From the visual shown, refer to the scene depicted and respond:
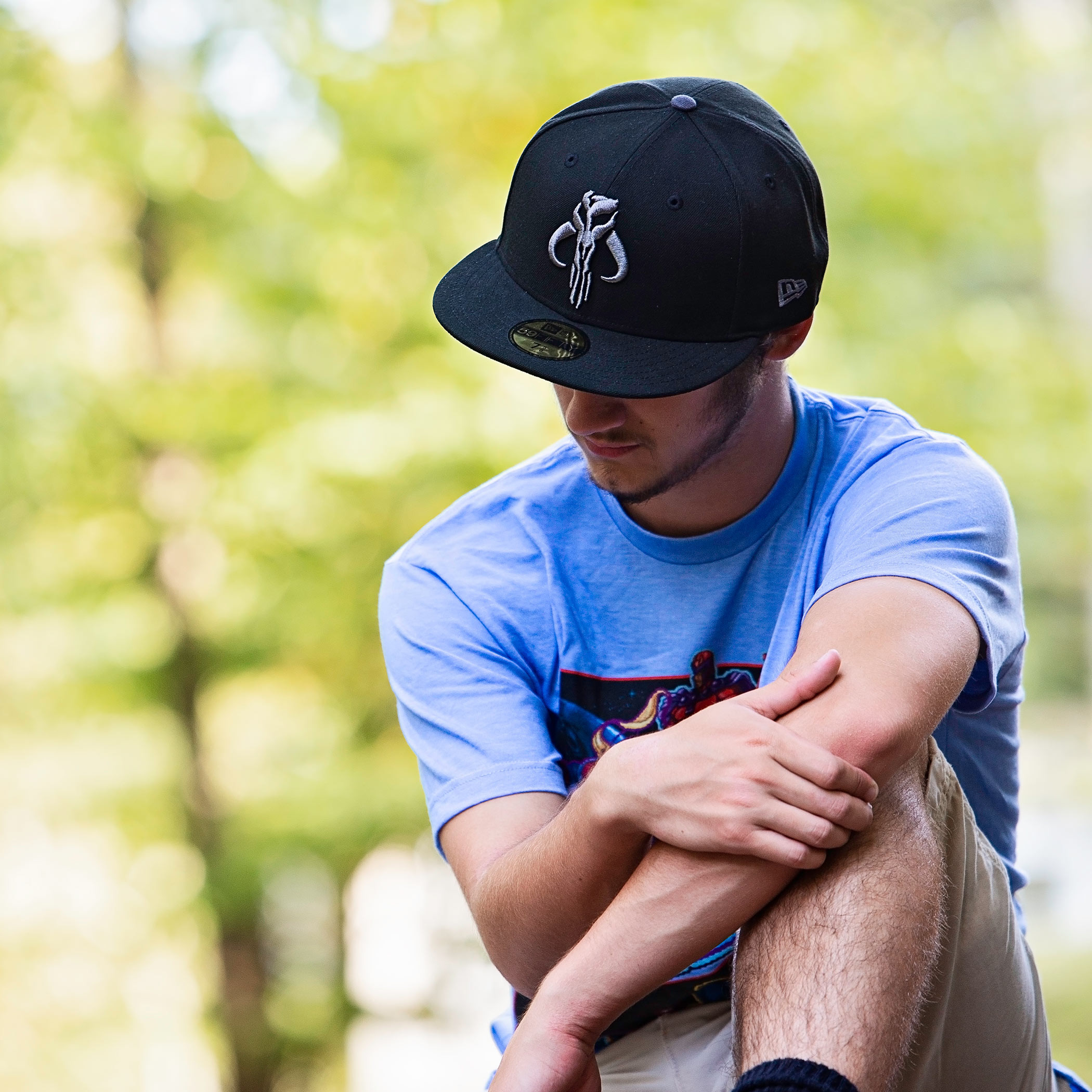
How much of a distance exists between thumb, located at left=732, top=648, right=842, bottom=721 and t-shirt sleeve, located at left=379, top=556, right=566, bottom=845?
0.40m

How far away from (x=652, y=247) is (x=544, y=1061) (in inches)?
37.0

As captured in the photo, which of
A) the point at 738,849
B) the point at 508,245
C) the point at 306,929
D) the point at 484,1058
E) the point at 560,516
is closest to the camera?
the point at 738,849

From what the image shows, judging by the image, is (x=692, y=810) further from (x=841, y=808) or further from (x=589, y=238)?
(x=589, y=238)

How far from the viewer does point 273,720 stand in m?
5.43

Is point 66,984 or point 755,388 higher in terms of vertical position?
point 755,388

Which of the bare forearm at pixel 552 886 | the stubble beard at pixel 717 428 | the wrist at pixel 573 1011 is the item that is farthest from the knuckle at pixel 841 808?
the stubble beard at pixel 717 428

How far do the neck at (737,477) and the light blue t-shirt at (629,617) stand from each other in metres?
0.02

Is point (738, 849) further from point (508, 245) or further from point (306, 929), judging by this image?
point (306, 929)

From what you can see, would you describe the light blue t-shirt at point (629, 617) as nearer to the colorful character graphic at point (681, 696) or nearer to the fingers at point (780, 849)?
the colorful character graphic at point (681, 696)

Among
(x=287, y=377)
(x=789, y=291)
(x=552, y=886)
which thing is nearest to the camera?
(x=552, y=886)

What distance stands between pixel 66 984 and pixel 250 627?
6.81 ft

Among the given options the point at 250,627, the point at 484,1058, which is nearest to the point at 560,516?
the point at 250,627

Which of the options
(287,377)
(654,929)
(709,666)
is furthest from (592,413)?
(287,377)

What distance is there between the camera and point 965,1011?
151cm
